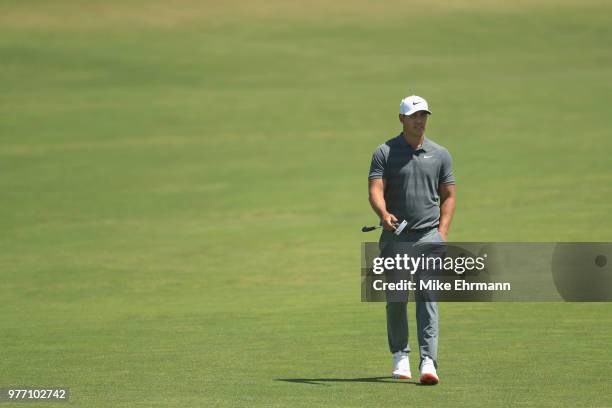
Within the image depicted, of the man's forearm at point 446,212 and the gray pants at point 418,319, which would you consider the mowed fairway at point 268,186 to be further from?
the man's forearm at point 446,212

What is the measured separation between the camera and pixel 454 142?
34469 mm

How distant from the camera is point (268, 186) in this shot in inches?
1176

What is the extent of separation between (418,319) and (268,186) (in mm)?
20089

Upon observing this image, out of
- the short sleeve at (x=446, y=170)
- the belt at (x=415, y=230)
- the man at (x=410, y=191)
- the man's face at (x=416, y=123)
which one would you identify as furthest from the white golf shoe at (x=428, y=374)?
the man's face at (x=416, y=123)

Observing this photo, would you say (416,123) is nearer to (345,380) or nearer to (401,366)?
(401,366)

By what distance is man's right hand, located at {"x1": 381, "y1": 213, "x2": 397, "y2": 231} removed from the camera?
9.78m

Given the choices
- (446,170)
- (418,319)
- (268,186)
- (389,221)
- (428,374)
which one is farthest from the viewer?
(268,186)

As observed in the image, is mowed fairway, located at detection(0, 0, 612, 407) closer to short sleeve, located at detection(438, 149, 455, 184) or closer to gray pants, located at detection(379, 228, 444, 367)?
gray pants, located at detection(379, 228, 444, 367)

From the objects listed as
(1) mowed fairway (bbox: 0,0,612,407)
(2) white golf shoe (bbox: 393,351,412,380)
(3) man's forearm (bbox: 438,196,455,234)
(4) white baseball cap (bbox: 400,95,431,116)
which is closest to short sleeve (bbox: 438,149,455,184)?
(3) man's forearm (bbox: 438,196,455,234)

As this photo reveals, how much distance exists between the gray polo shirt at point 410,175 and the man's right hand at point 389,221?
17cm

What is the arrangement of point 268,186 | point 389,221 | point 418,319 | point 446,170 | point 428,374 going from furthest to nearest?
point 268,186
point 446,170
point 418,319
point 389,221
point 428,374

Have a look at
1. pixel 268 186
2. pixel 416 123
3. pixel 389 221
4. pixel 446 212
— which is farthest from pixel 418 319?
pixel 268 186

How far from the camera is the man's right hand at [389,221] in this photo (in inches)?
385

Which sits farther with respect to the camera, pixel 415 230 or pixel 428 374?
pixel 415 230
